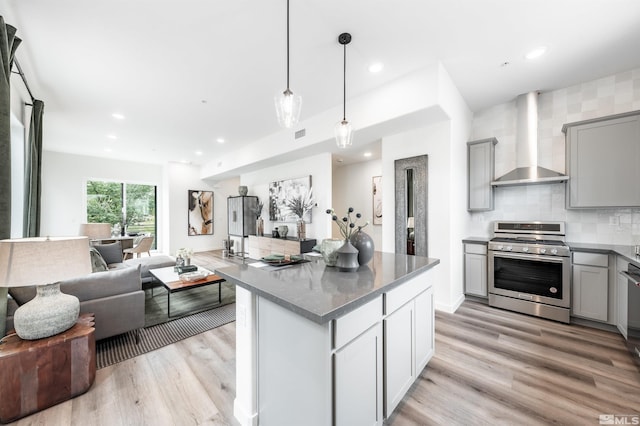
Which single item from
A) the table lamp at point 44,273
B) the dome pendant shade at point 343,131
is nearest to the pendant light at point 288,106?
the dome pendant shade at point 343,131

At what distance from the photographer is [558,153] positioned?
11.4 ft

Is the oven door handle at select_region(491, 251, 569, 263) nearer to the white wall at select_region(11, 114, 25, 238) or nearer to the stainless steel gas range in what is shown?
the stainless steel gas range

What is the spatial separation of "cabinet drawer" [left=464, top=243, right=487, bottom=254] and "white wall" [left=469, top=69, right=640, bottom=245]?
545 millimetres

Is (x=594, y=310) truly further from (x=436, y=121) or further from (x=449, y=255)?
(x=436, y=121)

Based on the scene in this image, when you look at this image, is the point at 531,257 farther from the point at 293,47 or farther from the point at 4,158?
the point at 4,158

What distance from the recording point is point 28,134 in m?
3.55

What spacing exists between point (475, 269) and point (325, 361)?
11.3 feet

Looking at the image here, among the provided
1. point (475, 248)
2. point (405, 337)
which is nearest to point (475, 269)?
point (475, 248)

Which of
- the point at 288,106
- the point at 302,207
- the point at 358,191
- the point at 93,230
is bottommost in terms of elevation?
the point at 93,230

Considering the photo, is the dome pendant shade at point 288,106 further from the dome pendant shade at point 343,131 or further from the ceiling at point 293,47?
the ceiling at point 293,47

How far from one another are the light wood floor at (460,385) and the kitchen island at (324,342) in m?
0.29

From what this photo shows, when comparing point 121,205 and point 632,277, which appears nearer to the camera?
point 632,277

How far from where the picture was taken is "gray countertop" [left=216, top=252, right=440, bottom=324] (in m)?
1.16

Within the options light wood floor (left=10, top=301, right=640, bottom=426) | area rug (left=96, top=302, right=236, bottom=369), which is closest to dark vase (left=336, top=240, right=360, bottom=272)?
light wood floor (left=10, top=301, right=640, bottom=426)
